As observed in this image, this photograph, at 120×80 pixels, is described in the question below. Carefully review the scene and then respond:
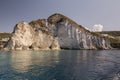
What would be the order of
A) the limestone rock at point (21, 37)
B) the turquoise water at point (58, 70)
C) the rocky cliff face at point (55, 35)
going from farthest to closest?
the rocky cliff face at point (55, 35) → the limestone rock at point (21, 37) → the turquoise water at point (58, 70)

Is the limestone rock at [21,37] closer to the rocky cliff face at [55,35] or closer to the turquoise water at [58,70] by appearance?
the rocky cliff face at [55,35]

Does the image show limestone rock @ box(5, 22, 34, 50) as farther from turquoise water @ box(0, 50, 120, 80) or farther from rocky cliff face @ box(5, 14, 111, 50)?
turquoise water @ box(0, 50, 120, 80)

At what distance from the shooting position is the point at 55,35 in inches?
6373

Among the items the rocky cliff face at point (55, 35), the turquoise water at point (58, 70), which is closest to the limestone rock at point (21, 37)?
the rocky cliff face at point (55, 35)

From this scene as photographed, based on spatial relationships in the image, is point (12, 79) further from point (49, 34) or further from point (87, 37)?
point (87, 37)

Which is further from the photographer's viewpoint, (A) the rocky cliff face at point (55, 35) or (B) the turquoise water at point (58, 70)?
(A) the rocky cliff face at point (55, 35)

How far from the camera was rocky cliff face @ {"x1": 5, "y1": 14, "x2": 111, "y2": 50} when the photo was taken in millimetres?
138738

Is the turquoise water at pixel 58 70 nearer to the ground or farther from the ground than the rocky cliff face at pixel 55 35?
nearer to the ground

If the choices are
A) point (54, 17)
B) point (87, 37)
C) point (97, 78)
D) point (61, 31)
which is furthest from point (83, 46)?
point (97, 78)

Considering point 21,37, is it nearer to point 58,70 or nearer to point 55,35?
point 55,35

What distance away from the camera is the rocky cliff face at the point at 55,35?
5462 inches

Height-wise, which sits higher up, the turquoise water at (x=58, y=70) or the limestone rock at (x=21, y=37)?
the limestone rock at (x=21, y=37)

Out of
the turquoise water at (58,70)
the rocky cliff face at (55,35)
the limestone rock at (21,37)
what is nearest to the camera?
the turquoise water at (58,70)

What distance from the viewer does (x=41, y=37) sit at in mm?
149125
